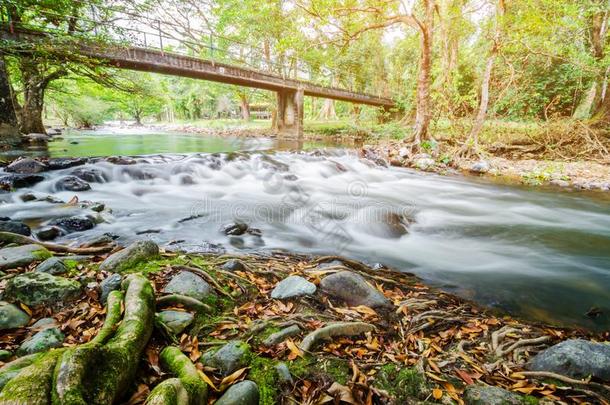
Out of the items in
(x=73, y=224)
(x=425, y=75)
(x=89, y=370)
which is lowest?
(x=73, y=224)

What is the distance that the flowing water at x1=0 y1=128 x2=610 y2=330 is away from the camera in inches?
138

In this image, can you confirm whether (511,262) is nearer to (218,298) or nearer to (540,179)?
(218,298)

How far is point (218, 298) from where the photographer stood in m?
2.49

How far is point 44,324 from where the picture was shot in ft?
6.31

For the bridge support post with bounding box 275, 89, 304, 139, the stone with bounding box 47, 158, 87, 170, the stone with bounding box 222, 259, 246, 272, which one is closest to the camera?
the stone with bounding box 222, 259, 246, 272

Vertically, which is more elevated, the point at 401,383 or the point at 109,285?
the point at 109,285

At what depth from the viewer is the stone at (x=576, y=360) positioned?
1779 mm

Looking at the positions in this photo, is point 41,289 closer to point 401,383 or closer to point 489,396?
point 401,383

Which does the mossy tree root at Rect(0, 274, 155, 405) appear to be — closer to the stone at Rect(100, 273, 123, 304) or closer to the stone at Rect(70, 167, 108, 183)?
the stone at Rect(100, 273, 123, 304)

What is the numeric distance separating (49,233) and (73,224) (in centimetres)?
38

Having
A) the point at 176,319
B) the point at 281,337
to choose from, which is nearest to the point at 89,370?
the point at 176,319

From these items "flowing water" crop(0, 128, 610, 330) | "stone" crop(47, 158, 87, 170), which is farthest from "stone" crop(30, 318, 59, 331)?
"stone" crop(47, 158, 87, 170)

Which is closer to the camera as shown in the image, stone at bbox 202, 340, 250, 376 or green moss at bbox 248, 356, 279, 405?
green moss at bbox 248, 356, 279, 405

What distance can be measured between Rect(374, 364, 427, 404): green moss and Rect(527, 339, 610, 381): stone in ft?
2.63
